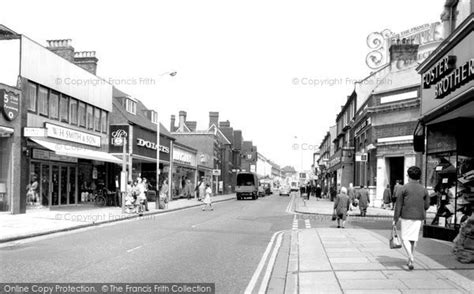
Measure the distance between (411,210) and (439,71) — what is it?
16.8 feet

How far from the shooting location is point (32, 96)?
815 inches

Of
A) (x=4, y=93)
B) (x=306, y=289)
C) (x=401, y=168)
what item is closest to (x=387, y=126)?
(x=401, y=168)

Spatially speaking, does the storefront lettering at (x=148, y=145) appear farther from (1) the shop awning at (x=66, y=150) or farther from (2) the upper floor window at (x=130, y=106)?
(1) the shop awning at (x=66, y=150)

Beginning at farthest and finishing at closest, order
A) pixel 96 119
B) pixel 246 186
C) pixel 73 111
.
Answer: pixel 246 186 < pixel 96 119 < pixel 73 111

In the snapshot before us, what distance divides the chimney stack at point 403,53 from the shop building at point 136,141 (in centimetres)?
1702

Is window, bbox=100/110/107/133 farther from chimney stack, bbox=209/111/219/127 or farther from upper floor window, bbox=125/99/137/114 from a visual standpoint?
chimney stack, bbox=209/111/219/127

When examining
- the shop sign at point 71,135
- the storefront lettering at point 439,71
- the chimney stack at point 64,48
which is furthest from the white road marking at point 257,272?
the chimney stack at point 64,48

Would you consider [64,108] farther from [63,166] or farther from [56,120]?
[63,166]

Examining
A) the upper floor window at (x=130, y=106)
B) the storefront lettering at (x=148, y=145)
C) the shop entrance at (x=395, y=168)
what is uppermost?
the upper floor window at (x=130, y=106)

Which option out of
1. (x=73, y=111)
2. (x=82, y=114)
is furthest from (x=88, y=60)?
(x=73, y=111)

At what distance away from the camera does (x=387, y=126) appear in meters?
29.2

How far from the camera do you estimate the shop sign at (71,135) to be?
21.7 m

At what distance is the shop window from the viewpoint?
69.8 ft

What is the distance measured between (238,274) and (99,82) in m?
22.1
